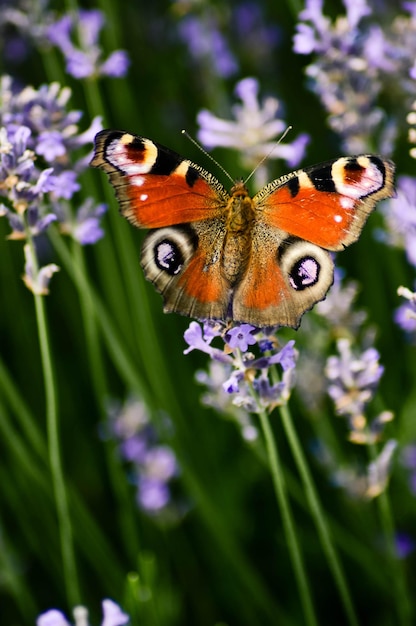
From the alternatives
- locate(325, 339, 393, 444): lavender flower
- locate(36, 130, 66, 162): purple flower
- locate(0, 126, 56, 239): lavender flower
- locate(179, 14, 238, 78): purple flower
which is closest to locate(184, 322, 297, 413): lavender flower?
locate(325, 339, 393, 444): lavender flower

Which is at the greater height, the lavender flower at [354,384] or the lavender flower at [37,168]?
the lavender flower at [37,168]

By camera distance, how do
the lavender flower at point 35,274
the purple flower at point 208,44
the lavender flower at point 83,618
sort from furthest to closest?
the purple flower at point 208,44 → the lavender flower at point 35,274 → the lavender flower at point 83,618

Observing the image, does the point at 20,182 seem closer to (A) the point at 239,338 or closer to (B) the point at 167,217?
(B) the point at 167,217

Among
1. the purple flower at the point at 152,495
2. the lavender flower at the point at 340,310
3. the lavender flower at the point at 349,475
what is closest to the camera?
the lavender flower at the point at 340,310

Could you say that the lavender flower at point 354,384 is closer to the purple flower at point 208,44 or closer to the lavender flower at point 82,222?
the lavender flower at point 82,222

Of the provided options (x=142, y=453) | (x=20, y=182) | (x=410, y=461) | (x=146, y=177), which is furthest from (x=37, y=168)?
(x=410, y=461)

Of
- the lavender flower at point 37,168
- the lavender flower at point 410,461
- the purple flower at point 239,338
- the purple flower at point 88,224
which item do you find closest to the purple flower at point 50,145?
the lavender flower at point 37,168

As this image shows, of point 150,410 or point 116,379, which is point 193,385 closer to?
point 116,379

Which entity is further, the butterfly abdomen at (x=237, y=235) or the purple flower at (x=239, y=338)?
the butterfly abdomen at (x=237, y=235)

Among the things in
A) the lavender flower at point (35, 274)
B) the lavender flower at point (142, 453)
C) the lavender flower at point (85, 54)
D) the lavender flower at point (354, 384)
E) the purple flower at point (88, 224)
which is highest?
the lavender flower at point (85, 54)

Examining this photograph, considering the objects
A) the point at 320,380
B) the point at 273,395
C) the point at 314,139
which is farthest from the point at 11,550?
the point at 314,139
